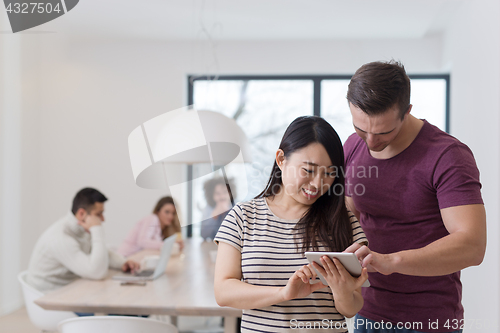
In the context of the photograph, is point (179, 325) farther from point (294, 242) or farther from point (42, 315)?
point (294, 242)

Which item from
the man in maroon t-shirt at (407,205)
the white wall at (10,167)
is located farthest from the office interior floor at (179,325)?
the man in maroon t-shirt at (407,205)

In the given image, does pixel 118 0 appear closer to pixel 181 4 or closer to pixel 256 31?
pixel 181 4

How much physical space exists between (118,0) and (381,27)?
2440 millimetres

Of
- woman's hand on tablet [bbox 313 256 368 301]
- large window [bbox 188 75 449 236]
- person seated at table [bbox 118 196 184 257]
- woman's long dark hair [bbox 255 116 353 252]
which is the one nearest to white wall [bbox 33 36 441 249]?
large window [bbox 188 75 449 236]

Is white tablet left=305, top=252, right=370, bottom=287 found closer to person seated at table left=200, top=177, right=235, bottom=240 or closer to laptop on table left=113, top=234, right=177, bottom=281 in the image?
laptop on table left=113, top=234, right=177, bottom=281

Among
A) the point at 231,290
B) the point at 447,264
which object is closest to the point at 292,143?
the point at 231,290

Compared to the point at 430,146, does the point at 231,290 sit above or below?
below


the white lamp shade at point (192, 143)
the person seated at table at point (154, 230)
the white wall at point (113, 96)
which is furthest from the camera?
the white wall at point (113, 96)

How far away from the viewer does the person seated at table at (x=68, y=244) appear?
2492 millimetres

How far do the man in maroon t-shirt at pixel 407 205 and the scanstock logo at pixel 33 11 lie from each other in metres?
2.99

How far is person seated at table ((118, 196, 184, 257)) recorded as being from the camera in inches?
143

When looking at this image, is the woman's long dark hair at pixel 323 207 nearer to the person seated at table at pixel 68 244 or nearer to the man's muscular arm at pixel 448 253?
the man's muscular arm at pixel 448 253

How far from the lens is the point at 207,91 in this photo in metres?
4.59

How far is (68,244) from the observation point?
2479 mm
